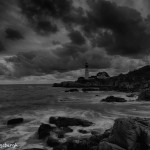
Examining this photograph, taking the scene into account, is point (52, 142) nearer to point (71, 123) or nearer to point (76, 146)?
point (76, 146)

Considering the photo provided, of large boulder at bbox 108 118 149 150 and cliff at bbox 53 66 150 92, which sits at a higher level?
cliff at bbox 53 66 150 92

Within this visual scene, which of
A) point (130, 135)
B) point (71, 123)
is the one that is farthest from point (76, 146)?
point (71, 123)

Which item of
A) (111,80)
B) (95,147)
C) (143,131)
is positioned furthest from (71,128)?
(111,80)

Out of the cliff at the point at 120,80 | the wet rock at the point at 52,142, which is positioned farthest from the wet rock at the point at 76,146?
the cliff at the point at 120,80

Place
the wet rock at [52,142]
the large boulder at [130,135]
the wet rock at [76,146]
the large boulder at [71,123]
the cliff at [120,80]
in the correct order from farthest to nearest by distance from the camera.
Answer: the cliff at [120,80] → the large boulder at [71,123] → the wet rock at [52,142] → the wet rock at [76,146] → the large boulder at [130,135]

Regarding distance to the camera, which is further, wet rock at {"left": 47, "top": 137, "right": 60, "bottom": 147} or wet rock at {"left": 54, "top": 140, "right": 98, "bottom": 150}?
wet rock at {"left": 47, "top": 137, "right": 60, "bottom": 147}

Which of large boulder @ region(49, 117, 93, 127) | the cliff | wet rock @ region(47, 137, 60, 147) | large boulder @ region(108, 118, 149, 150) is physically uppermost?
the cliff

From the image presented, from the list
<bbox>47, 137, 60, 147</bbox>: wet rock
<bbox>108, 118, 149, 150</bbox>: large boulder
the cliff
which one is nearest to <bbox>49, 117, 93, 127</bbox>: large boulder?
<bbox>47, 137, 60, 147</bbox>: wet rock

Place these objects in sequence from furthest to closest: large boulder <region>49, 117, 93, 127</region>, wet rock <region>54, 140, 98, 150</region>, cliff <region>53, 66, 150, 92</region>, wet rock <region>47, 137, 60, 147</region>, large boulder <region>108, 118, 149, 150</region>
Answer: cliff <region>53, 66, 150, 92</region> → large boulder <region>49, 117, 93, 127</region> → wet rock <region>47, 137, 60, 147</region> → wet rock <region>54, 140, 98, 150</region> → large boulder <region>108, 118, 149, 150</region>

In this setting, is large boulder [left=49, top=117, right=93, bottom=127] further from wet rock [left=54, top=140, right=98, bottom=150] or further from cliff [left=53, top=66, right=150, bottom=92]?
cliff [left=53, top=66, right=150, bottom=92]

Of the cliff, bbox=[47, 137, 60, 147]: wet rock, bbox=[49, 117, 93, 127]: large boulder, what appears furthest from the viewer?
the cliff

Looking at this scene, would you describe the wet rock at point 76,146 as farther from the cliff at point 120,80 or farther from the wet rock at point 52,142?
the cliff at point 120,80

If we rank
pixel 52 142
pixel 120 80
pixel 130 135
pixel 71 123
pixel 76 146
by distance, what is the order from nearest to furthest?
pixel 130 135 → pixel 76 146 → pixel 52 142 → pixel 71 123 → pixel 120 80

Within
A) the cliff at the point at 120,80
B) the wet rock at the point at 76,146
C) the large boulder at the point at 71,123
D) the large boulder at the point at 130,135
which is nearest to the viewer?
the large boulder at the point at 130,135
